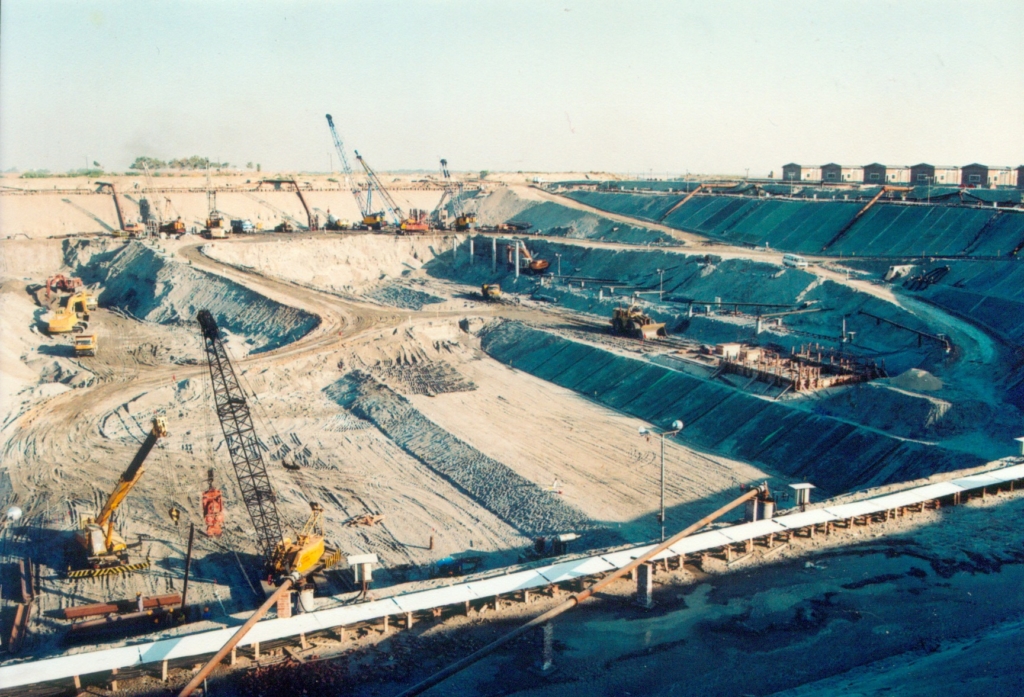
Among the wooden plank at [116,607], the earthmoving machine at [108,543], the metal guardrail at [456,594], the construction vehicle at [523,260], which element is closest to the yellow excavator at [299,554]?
the wooden plank at [116,607]

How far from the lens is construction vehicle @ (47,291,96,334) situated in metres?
50.3

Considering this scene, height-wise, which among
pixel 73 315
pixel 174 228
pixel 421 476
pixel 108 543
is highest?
pixel 174 228

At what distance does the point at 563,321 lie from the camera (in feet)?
169

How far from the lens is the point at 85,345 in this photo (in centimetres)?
4619

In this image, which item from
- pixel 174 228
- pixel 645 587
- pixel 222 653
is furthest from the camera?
pixel 174 228

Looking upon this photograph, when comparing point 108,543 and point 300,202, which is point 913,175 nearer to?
point 300,202

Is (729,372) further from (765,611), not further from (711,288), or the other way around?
(765,611)

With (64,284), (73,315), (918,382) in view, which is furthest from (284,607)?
(64,284)

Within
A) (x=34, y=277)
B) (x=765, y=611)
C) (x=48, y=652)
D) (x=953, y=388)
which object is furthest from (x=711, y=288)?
(x=34, y=277)

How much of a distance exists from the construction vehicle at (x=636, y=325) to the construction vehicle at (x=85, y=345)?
2761 cm

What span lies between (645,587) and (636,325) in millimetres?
28725

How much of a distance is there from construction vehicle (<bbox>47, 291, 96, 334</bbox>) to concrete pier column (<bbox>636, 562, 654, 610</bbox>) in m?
42.8

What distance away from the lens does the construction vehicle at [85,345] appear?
46188mm

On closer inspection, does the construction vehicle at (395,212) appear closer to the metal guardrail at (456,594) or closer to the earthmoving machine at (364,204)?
the earthmoving machine at (364,204)
